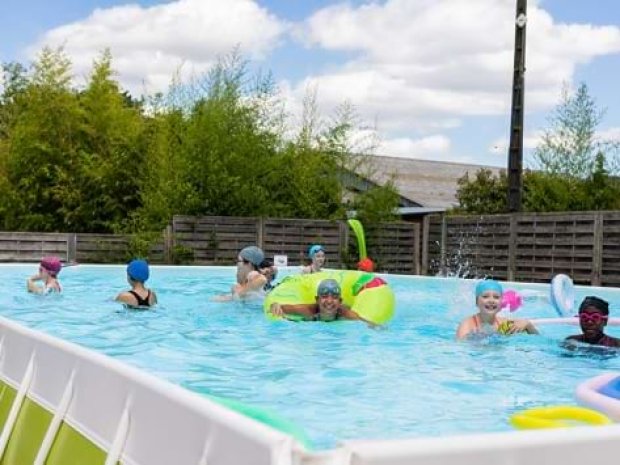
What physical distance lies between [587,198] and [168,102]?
8502mm

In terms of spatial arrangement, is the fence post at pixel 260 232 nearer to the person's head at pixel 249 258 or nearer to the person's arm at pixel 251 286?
the person's head at pixel 249 258

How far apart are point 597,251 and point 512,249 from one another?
189cm

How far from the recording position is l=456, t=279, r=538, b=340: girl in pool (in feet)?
22.0

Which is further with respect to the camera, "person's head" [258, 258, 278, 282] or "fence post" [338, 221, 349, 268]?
"fence post" [338, 221, 349, 268]

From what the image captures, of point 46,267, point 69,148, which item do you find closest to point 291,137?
point 69,148

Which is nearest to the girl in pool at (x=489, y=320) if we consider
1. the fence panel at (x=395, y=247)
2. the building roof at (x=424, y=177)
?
the fence panel at (x=395, y=247)

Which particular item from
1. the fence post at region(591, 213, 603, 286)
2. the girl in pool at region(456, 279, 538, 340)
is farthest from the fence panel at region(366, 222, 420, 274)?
the girl in pool at region(456, 279, 538, 340)

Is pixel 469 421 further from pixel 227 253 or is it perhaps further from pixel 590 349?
pixel 227 253

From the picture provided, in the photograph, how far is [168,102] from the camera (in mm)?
17828

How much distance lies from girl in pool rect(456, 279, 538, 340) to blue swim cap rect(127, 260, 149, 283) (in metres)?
2.93

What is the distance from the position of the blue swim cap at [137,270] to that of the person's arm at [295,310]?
1245 mm

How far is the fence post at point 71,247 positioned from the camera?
624 inches

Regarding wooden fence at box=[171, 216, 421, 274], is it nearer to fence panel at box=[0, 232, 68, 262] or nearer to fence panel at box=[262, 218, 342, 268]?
fence panel at box=[262, 218, 342, 268]

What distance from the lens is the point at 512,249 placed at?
630 inches
